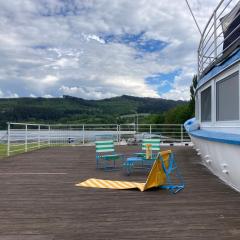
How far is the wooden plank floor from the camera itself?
190 inches

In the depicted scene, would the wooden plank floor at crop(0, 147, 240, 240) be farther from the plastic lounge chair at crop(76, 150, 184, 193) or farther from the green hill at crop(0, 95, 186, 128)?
the green hill at crop(0, 95, 186, 128)

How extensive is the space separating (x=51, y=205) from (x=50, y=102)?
146 ft

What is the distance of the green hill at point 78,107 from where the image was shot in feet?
126

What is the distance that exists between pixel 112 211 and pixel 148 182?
5.91 feet

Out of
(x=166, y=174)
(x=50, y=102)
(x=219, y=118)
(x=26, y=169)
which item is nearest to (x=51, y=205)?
(x=166, y=174)

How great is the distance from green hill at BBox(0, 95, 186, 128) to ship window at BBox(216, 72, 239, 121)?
27.1 metres

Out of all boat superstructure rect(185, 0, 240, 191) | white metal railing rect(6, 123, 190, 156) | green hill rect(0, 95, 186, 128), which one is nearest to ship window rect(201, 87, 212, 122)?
boat superstructure rect(185, 0, 240, 191)

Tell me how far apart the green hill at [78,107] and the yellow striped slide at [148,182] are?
26.2 meters

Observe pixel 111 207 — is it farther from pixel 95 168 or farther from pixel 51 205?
pixel 95 168

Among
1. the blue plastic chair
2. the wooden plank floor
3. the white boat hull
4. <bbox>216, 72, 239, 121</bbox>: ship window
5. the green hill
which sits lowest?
the wooden plank floor

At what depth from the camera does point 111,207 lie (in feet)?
20.2

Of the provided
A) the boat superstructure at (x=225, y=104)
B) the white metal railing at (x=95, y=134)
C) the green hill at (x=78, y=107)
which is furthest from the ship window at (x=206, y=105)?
the green hill at (x=78, y=107)

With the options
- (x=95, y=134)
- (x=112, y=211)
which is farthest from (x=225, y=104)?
(x=95, y=134)

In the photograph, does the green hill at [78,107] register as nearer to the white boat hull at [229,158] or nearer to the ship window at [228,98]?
the ship window at [228,98]
